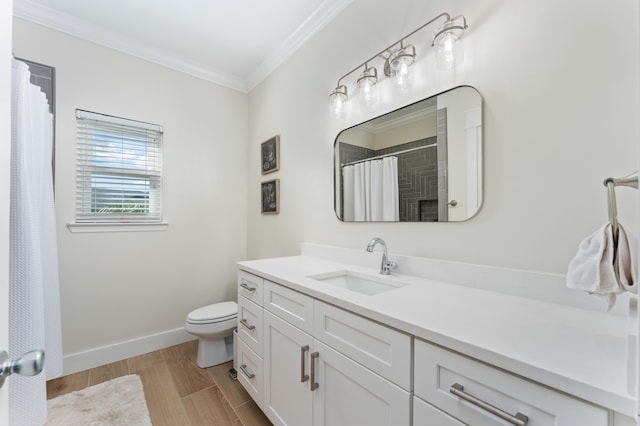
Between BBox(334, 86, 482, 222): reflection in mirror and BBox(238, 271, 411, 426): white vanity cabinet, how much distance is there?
0.68 meters

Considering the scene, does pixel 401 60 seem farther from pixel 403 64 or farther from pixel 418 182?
pixel 418 182

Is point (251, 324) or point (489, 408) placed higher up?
point (489, 408)

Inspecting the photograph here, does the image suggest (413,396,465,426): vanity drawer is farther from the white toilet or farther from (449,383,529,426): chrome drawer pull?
the white toilet

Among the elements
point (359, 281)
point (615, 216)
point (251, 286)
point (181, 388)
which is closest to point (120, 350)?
point (181, 388)

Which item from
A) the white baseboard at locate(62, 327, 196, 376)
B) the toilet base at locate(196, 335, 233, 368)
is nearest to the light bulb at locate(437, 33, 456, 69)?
the toilet base at locate(196, 335, 233, 368)

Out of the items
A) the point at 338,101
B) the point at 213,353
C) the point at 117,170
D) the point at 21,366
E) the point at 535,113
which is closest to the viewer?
the point at 21,366

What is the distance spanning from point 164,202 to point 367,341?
225 centimetres

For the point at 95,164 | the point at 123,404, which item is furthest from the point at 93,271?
the point at 123,404

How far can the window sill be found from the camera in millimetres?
2082

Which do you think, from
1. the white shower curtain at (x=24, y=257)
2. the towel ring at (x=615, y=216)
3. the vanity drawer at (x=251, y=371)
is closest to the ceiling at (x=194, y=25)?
the white shower curtain at (x=24, y=257)

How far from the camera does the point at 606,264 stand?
0.63 m

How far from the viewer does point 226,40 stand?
2295mm

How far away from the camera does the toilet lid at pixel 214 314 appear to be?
2062 millimetres

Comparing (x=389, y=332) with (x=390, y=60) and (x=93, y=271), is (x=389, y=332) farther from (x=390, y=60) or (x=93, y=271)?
(x=93, y=271)
